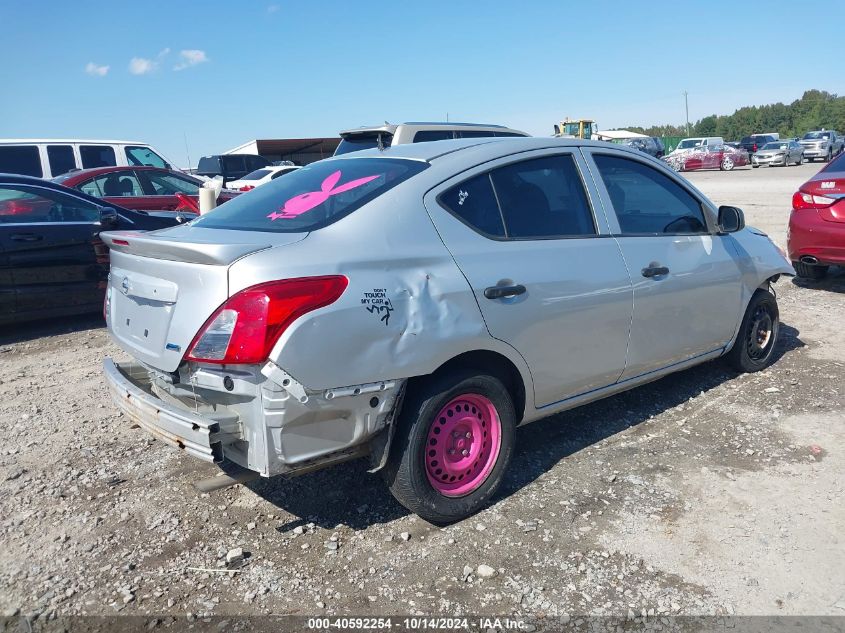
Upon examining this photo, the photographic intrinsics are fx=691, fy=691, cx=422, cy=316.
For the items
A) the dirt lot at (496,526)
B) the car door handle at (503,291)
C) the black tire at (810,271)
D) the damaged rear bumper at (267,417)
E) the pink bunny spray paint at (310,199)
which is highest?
the pink bunny spray paint at (310,199)

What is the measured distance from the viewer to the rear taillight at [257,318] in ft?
8.68

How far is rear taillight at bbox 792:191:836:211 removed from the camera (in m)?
7.28

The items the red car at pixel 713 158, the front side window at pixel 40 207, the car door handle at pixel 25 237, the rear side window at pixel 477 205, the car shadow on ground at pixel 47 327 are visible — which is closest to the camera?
the rear side window at pixel 477 205

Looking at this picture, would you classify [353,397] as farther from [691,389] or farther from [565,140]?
[691,389]

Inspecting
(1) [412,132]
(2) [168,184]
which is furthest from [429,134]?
(2) [168,184]

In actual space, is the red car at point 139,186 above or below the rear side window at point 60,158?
below

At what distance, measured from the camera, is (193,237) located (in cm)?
315

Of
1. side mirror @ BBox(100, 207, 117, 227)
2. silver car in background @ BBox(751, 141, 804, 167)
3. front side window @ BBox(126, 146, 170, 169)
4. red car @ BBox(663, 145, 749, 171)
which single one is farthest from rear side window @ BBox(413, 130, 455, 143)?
silver car in background @ BBox(751, 141, 804, 167)

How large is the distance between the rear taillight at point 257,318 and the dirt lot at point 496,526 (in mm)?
1030

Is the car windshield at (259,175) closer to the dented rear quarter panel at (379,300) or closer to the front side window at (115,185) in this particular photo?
the front side window at (115,185)

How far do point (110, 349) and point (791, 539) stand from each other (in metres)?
5.66

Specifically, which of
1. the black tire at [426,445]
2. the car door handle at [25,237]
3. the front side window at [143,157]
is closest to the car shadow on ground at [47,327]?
the car door handle at [25,237]

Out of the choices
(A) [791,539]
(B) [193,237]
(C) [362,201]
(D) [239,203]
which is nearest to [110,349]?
(D) [239,203]

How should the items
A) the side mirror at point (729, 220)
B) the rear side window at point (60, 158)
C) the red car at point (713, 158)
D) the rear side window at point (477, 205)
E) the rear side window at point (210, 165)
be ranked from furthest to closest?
the red car at point (713, 158) < the rear side window at point (210, 165) < the rear side window at point (60, 158) < the side mirror at point (729, 220) < the rear side window at point (477, 205)
